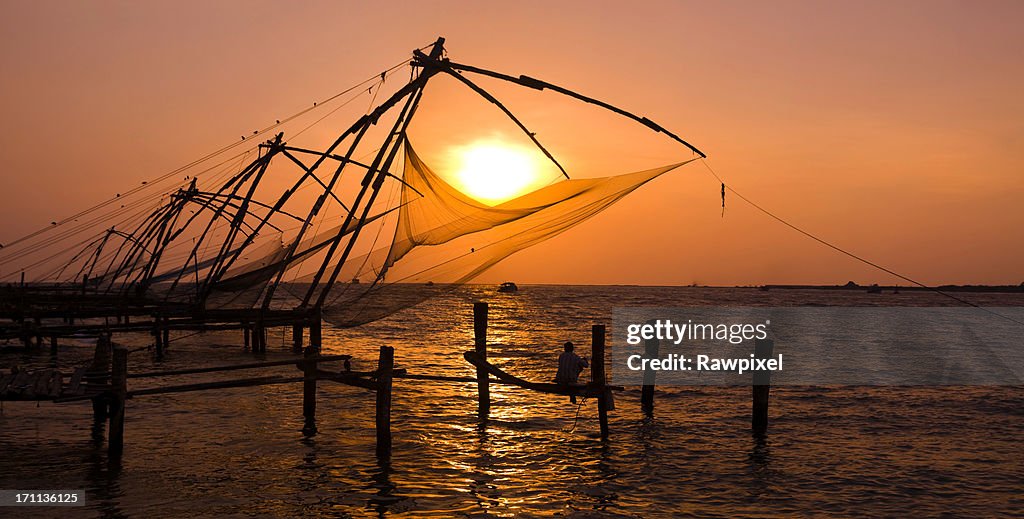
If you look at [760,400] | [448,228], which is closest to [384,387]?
[448,228]

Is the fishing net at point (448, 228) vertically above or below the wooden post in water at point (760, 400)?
above

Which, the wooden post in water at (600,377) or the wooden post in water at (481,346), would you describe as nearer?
the wooden post in water at (600,377)

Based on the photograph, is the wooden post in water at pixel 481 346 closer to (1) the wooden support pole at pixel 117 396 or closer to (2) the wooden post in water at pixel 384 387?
(2) the wooden post in water at pixel 384 387

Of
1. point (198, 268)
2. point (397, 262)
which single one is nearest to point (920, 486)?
point (397, 262)

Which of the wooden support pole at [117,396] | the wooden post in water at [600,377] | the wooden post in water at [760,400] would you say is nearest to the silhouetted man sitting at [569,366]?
the wooden post in water at [600,377]

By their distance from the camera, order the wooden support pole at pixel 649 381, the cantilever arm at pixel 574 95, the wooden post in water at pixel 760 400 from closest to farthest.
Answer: the cantilever arm at pixel 574 95 < the wooden post in water at pixel 760 400 < the wooden support pole at pixel 649 381

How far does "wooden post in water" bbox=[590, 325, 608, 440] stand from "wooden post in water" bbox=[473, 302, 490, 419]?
2197 mm

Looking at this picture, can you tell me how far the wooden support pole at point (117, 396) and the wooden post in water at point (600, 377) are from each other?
8.10 metres

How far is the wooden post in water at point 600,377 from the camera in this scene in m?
14.7

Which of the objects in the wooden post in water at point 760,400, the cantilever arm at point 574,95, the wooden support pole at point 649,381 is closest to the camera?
the cantilever arm at point 574,95

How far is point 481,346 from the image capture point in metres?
16.2

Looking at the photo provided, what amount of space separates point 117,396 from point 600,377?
28.3 ft

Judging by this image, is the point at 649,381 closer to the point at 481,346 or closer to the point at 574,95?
the point at 481,346

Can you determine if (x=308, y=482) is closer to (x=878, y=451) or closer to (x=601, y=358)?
(x=601, y=358)
